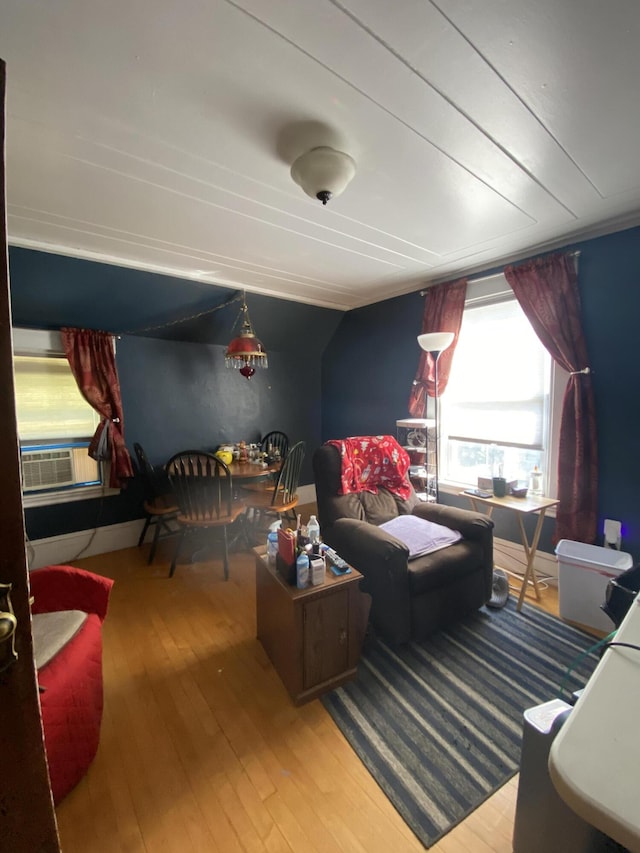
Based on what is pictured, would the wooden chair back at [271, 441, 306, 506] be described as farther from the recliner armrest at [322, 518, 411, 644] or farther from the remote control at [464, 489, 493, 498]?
the remote control at [464, 489, 493, 498]

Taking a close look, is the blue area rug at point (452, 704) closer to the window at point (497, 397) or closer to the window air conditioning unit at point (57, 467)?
the window at point (497, 397)

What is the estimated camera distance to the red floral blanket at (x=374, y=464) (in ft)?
8.04

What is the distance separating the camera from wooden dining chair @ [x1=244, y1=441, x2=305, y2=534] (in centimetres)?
Answer: 300

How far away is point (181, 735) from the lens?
143 centimetres

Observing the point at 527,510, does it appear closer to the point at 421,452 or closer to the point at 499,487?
the point at 499,487

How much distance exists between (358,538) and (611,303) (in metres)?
2.12

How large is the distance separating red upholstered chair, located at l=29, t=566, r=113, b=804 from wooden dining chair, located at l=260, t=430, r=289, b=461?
2.33m

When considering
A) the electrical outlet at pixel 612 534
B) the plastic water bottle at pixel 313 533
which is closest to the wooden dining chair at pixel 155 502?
the plastic water bottle at pixel 313 533

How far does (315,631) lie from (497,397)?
2271 millimetres

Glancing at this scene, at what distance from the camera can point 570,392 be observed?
7.60 ft

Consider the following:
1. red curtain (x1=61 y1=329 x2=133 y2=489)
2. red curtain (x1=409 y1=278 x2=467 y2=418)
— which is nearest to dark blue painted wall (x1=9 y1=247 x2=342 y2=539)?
red curtain (x1=61 y1=329 x2=133 y2=489)

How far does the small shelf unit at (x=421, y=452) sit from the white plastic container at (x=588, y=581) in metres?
1.00

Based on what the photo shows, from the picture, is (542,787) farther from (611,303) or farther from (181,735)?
(611,303)

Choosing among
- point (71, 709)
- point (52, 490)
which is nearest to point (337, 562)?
point (71, 709)
